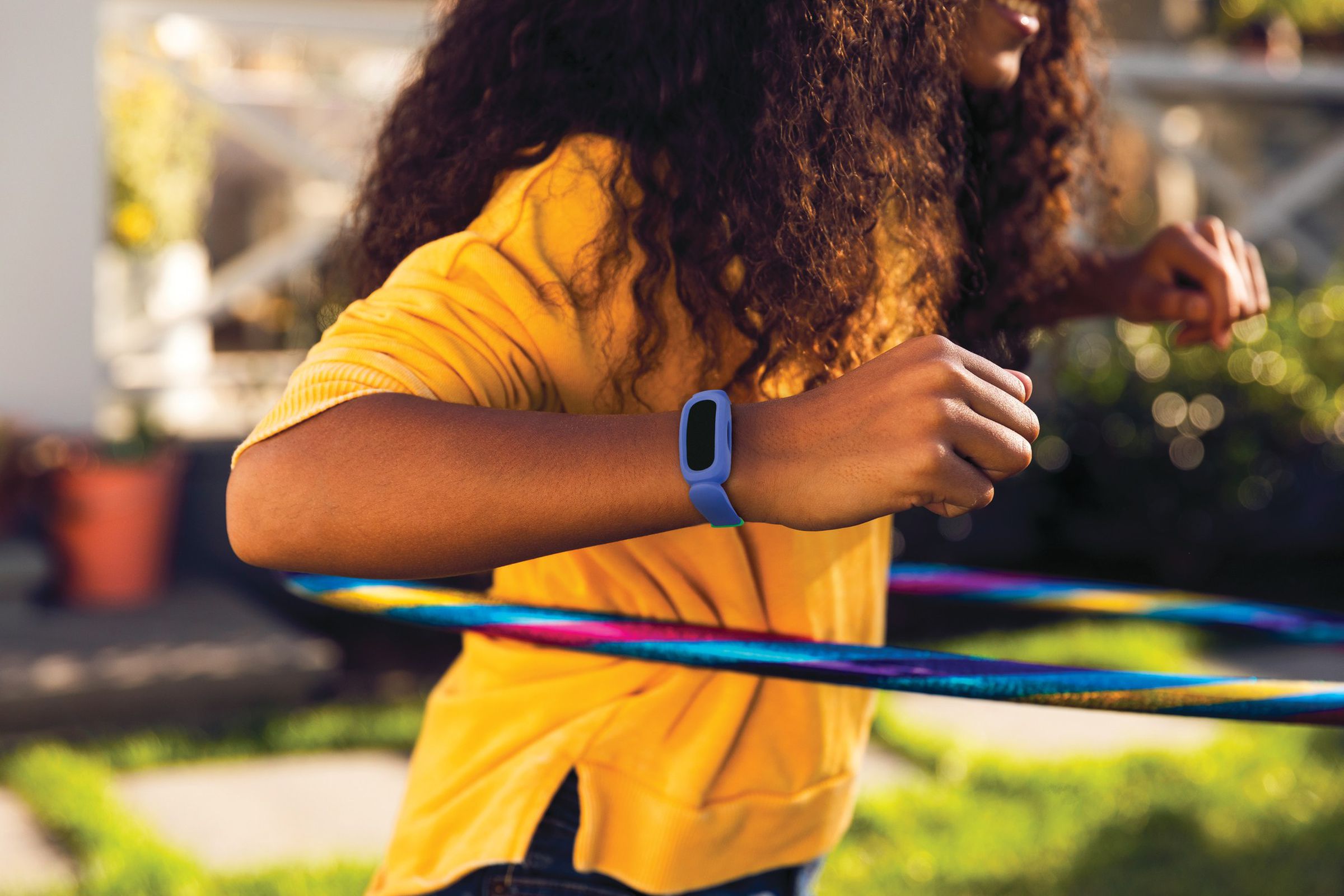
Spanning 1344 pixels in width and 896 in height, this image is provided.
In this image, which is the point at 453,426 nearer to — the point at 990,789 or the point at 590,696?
the point at 590,696

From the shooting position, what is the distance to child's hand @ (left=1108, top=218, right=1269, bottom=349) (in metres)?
1.82

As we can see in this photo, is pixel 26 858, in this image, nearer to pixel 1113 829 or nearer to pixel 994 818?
pixel 994 818

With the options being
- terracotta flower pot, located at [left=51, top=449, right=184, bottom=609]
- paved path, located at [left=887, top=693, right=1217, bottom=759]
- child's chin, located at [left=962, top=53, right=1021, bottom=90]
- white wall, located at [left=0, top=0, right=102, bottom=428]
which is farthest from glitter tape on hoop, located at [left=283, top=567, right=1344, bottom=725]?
white wall, located at [left=0, top=0, right=102, bottom=428]

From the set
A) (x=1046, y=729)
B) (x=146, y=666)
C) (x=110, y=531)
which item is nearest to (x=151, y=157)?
(x=110, y=531)

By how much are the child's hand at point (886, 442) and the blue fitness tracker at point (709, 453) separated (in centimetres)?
1

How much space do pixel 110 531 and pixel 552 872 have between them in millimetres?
3899

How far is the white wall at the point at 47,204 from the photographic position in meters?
4.77

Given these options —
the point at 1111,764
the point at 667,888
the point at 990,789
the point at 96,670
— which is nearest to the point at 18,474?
the point at 96,670

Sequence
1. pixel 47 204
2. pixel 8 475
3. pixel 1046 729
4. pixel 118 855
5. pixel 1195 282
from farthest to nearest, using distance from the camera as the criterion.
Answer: pixel 47 204
pixel 8 475
pixel 1046 729
pixel 118 855
pixel 1195 282

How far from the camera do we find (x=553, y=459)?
1028 mm

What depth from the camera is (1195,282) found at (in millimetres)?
1869

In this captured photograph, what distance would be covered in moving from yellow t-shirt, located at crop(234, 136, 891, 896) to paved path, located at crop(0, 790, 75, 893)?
2.12 meters

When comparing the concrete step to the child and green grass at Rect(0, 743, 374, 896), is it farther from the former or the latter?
the child

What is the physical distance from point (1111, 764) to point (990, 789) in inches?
17.1
